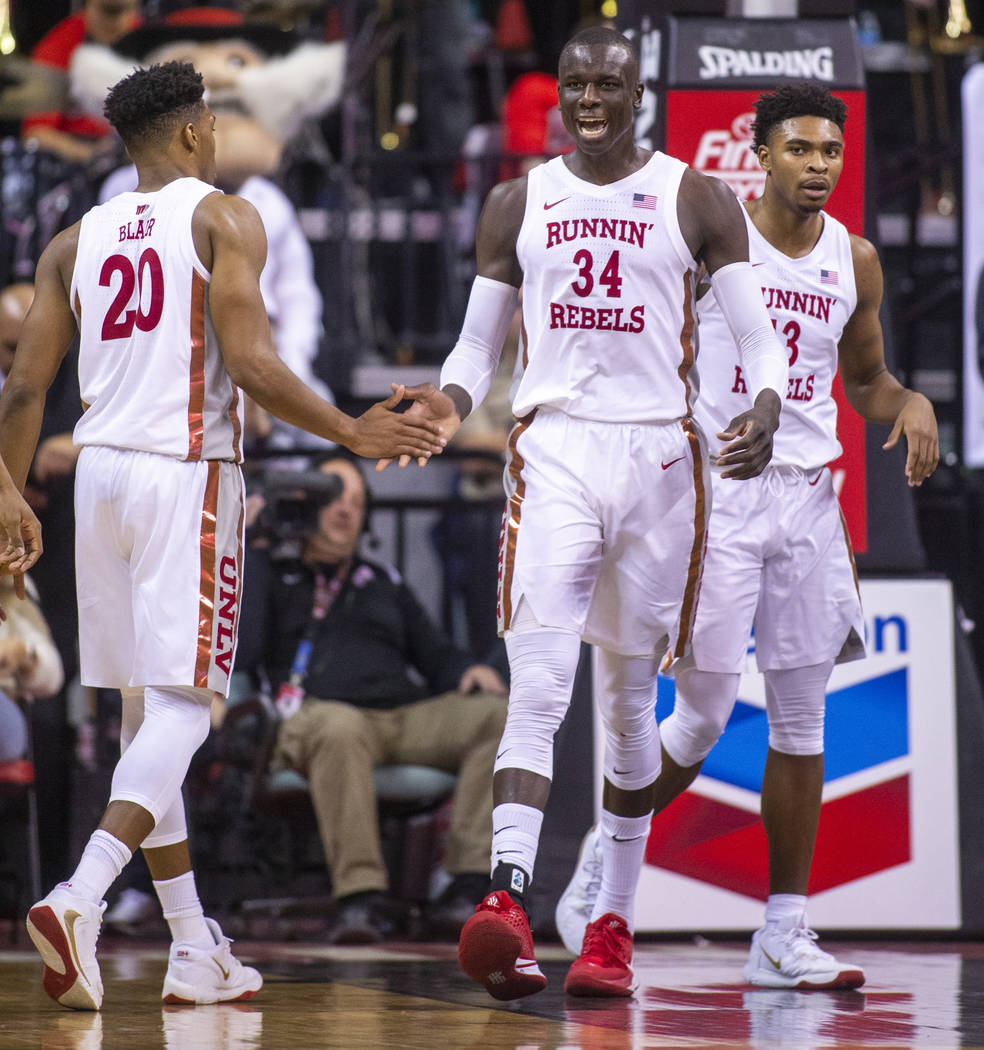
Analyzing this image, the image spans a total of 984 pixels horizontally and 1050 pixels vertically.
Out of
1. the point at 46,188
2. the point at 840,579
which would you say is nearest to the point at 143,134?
the point at 840,579

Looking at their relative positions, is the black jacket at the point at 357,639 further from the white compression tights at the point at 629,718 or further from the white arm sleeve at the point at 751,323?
the white arm sleeve at the point at 751,323

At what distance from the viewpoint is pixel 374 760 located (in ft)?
18.7

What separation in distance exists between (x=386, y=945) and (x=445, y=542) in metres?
2.37

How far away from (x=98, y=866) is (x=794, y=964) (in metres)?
1.72

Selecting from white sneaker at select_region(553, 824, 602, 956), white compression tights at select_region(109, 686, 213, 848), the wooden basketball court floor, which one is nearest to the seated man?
the wooden basketball court floor

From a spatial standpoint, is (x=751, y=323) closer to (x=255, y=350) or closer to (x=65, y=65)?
(x=255, y=350)

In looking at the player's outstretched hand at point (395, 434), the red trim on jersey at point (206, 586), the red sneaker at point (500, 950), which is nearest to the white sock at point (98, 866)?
the red trim on jersey at point (206, 586)

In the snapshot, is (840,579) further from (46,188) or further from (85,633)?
(46,188)

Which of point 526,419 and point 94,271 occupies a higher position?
point 94,271

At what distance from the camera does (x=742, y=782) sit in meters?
5.41

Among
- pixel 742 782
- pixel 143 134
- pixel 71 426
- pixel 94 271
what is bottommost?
pixel 742 782

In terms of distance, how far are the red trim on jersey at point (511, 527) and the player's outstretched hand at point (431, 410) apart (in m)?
0.17

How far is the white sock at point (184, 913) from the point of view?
3990 millimetres

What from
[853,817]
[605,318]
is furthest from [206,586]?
[853,817]
